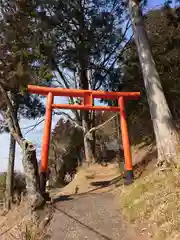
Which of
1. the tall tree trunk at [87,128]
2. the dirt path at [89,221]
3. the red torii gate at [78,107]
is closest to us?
the dirt path at [89,221]

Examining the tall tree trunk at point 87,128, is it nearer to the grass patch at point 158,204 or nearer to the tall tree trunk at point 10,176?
the tall tree trunk at point 10,176

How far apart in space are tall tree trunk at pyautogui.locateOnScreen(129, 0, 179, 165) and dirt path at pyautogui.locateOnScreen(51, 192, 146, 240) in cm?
164

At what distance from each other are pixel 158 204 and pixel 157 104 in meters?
2.92

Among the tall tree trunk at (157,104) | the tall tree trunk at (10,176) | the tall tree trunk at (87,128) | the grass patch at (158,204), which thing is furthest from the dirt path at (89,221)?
the tall tree trunk at (87,128)

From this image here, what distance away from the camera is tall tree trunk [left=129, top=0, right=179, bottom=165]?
6.87 metres

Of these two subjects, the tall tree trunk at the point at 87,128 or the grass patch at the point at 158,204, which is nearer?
the grass patch at the point at 158,204

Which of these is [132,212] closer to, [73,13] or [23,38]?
[23,38]

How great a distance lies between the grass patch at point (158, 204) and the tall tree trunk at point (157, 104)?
2.12 feet

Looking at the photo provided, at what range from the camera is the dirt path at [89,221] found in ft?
17.1

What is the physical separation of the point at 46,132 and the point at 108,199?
249cm

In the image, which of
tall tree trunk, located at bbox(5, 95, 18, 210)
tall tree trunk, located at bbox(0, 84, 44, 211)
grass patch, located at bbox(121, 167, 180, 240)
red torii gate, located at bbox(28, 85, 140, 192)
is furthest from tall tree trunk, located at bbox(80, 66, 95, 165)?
grass patch, located at bbox(121, 167, 180, 240)

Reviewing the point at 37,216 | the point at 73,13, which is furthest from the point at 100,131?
the point at 37,216

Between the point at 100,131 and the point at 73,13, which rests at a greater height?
the point at 73,13

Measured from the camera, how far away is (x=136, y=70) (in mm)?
14133
